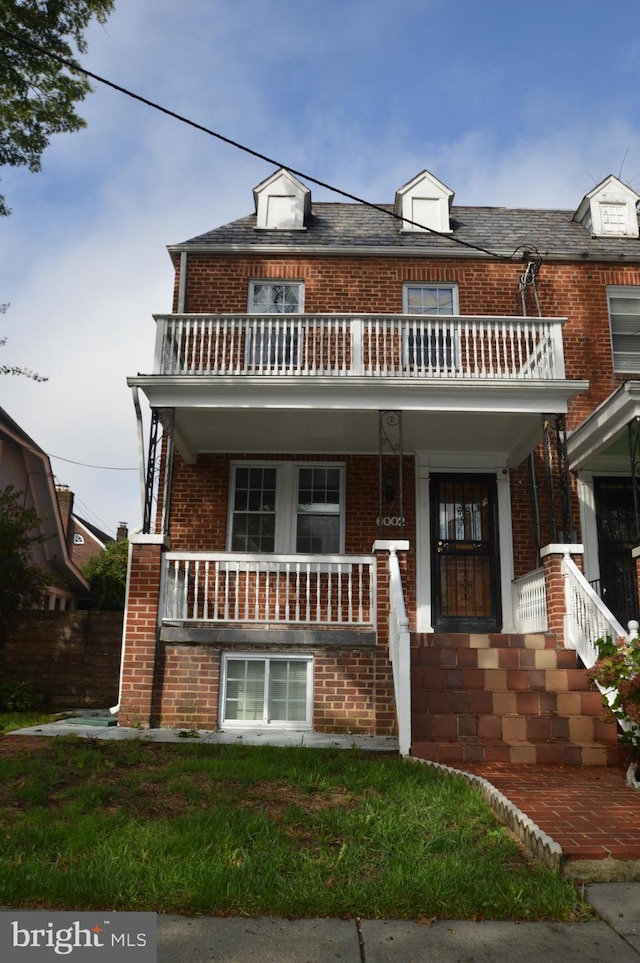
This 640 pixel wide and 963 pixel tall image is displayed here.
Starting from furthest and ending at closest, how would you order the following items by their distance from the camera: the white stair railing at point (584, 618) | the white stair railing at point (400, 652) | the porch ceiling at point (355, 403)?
the porch ceiling at point (355, 403) → the white stair railing at point (584, 618) → the white stair railing at point (400, 652)

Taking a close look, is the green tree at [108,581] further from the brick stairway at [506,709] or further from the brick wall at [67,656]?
the brick stairway at [506,709]

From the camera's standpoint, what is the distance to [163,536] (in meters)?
8.55

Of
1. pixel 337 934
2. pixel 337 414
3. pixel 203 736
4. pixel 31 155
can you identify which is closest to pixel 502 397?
pixel 337 414

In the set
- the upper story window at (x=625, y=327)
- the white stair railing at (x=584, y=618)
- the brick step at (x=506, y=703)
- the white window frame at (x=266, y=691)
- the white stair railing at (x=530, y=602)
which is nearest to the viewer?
the brick step at (x=506, y=703)

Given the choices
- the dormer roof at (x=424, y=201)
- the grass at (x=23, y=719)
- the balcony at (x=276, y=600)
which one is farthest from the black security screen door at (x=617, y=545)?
the grass at (x=23, y=719)

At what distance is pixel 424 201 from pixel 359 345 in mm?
4850

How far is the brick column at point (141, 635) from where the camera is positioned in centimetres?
812

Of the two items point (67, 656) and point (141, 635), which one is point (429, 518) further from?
point (67, 656)

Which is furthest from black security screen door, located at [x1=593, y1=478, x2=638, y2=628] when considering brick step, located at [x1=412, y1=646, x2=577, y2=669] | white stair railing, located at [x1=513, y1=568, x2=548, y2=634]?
brick step, located at [x1=412, y1=646, x2=577, y2=669]

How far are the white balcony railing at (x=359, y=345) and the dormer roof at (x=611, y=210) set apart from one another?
397 cm

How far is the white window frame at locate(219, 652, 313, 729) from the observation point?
8344 mm

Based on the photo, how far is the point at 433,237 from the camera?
1248 centimetres

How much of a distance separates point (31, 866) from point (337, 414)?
6.90 metres

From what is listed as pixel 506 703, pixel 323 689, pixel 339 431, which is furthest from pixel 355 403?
pixel 506 703
